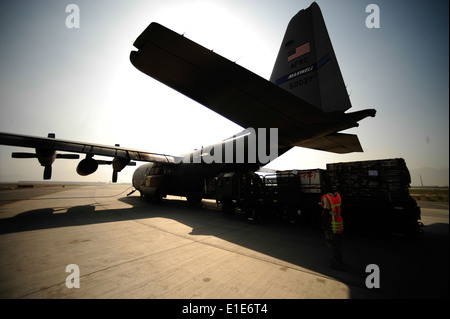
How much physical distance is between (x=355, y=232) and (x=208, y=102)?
708cm

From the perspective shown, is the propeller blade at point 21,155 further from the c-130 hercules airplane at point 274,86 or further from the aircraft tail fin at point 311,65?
the aircraft tail fin at point 311,65

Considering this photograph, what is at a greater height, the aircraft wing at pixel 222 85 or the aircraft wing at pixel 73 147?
the aircraft wing at pixel 222 85

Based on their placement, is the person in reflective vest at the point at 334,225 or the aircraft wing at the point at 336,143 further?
the aircraft wing at the point at 336,143

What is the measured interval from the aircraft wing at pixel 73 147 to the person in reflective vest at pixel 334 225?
13.1 meters

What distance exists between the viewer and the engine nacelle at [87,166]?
11500 mm

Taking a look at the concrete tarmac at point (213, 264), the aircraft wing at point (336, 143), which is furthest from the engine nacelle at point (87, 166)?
the aircraft wing at point (336, 143)

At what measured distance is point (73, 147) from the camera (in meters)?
11.2

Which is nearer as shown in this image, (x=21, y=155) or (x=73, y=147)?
(x=21, y=155)

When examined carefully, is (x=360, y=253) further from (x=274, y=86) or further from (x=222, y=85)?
(x=222, y=85)

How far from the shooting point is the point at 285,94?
14.6 feet

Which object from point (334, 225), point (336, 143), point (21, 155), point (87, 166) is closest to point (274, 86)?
point (334, 225)

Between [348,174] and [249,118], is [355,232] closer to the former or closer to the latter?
[348,174]

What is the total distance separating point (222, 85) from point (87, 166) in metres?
11.8
